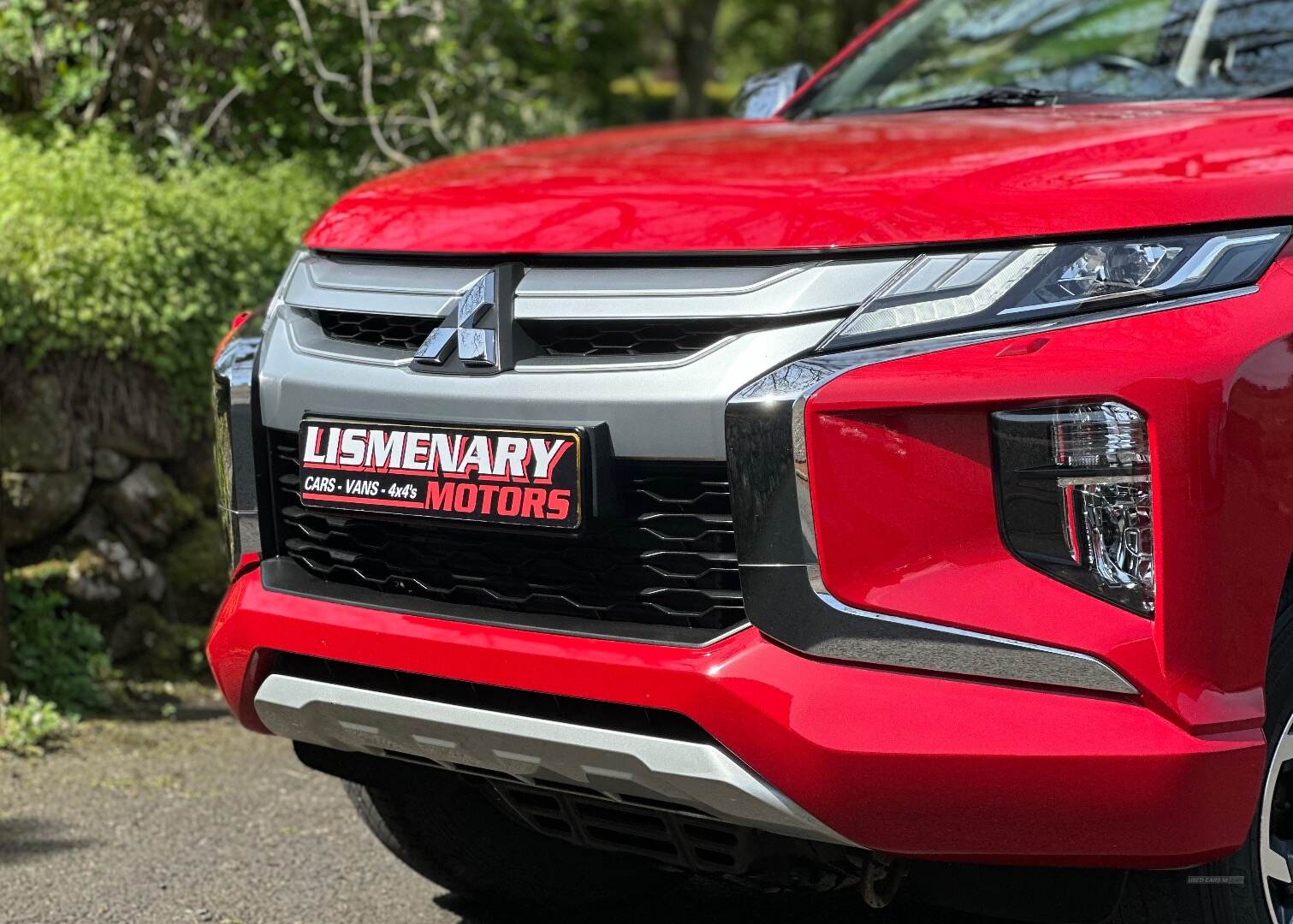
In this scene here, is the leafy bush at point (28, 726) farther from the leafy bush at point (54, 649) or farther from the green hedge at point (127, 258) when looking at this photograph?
the green hedge at point (127, 258)

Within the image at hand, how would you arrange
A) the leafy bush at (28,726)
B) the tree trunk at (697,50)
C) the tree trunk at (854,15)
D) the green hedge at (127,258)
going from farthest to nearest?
the tree trunk at (854,15), the tree trunk at (697,50), the green hedge at (127,258), the leafy bush at (28,726)

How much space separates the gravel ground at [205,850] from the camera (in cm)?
A: 315

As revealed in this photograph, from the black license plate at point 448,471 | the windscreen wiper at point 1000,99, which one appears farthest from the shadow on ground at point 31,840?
the windscreen wiper at point 1000,99

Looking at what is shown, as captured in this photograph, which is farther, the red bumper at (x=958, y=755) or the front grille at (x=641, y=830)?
the front grille at (x=641, y=830)

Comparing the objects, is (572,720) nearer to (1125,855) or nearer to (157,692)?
(1125,855)

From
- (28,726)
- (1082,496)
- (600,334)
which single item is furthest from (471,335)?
(28,726)

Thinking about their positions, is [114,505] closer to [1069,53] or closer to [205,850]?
[205,850]

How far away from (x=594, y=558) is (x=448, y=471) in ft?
0.82

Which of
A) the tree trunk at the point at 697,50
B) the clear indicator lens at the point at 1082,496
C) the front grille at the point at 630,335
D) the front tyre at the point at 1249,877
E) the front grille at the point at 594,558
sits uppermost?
the front grille at the point at 630,335

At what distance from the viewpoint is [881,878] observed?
243 cm

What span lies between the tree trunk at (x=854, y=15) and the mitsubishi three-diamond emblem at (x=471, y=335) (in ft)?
60.0

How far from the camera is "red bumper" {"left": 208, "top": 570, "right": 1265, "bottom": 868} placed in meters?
1.97

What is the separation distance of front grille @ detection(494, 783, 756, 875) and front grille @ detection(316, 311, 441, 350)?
71 centimetres

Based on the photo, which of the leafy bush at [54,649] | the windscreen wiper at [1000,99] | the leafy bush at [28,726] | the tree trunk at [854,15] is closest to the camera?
the windscreen wiper at [1000,99]
